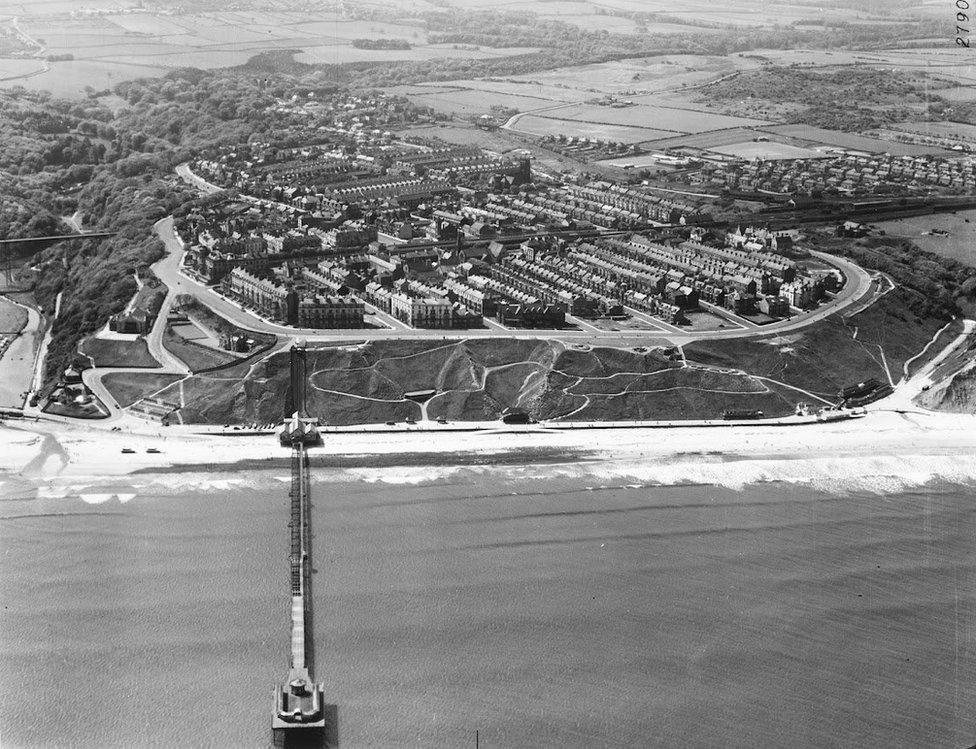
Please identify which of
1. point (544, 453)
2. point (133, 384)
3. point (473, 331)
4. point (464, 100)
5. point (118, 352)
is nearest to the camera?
point (544, 453)

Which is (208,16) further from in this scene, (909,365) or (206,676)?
(206,676)

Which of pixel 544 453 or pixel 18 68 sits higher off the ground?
pixel 18 68

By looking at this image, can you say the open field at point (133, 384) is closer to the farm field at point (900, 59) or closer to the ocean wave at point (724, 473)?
the ocean wave at point (724, 473)

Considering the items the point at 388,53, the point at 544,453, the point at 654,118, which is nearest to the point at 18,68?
the point at 388,53

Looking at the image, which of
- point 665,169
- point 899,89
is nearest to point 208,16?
point 665,169

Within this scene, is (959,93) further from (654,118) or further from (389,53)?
(389,53)

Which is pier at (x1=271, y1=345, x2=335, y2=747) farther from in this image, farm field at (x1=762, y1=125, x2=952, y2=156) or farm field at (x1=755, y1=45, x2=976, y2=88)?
farm field at (x1=755, y1=45, x2=976, y2=88)
